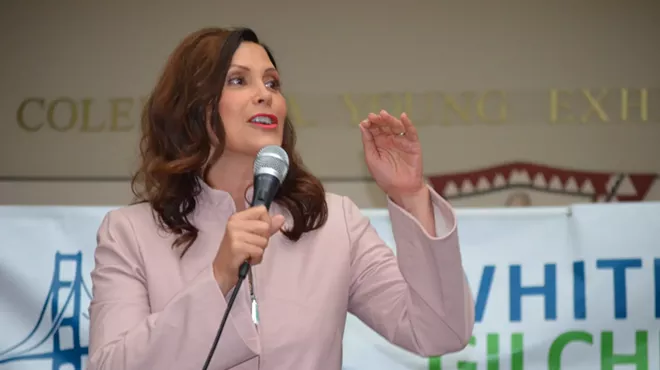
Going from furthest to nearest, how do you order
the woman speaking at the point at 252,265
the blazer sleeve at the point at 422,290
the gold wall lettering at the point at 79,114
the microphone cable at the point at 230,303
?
the gold wall lettering at the point at 79,114 → the blazer sleeve at the point at 422,290 → the woman speaking at the point at 252,265 → the microphone cable at the point at 230,303

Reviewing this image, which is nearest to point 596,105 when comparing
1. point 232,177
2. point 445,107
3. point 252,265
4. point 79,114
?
point 445,107

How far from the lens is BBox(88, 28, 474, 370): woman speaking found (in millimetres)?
1209

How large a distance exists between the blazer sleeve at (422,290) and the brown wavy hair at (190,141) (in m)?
0.16

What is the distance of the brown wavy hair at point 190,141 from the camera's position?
1.44 meters

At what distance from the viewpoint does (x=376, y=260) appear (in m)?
1.47

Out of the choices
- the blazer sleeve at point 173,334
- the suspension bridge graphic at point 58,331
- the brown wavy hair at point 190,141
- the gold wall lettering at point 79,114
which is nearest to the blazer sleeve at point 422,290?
the brown wavy hair at point 190,141

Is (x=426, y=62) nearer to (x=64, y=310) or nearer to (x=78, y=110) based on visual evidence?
(x=78, y=110)

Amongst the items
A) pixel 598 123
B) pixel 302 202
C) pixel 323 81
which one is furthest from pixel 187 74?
pixel 598 123

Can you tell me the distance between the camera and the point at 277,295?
1.37 m

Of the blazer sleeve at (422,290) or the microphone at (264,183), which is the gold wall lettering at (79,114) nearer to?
the blazer sleeve at (422,290)

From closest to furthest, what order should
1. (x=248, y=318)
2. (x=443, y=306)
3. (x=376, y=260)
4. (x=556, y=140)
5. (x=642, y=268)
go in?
(x=248, y=318), (x=443, y=306), (x=376, y=260), (x=642, y=268), (x=556, y=140)

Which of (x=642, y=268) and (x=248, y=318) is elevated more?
(x=248, y=318)

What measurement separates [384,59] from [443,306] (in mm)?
3217

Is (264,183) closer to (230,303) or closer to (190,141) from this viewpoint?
(230,303)
